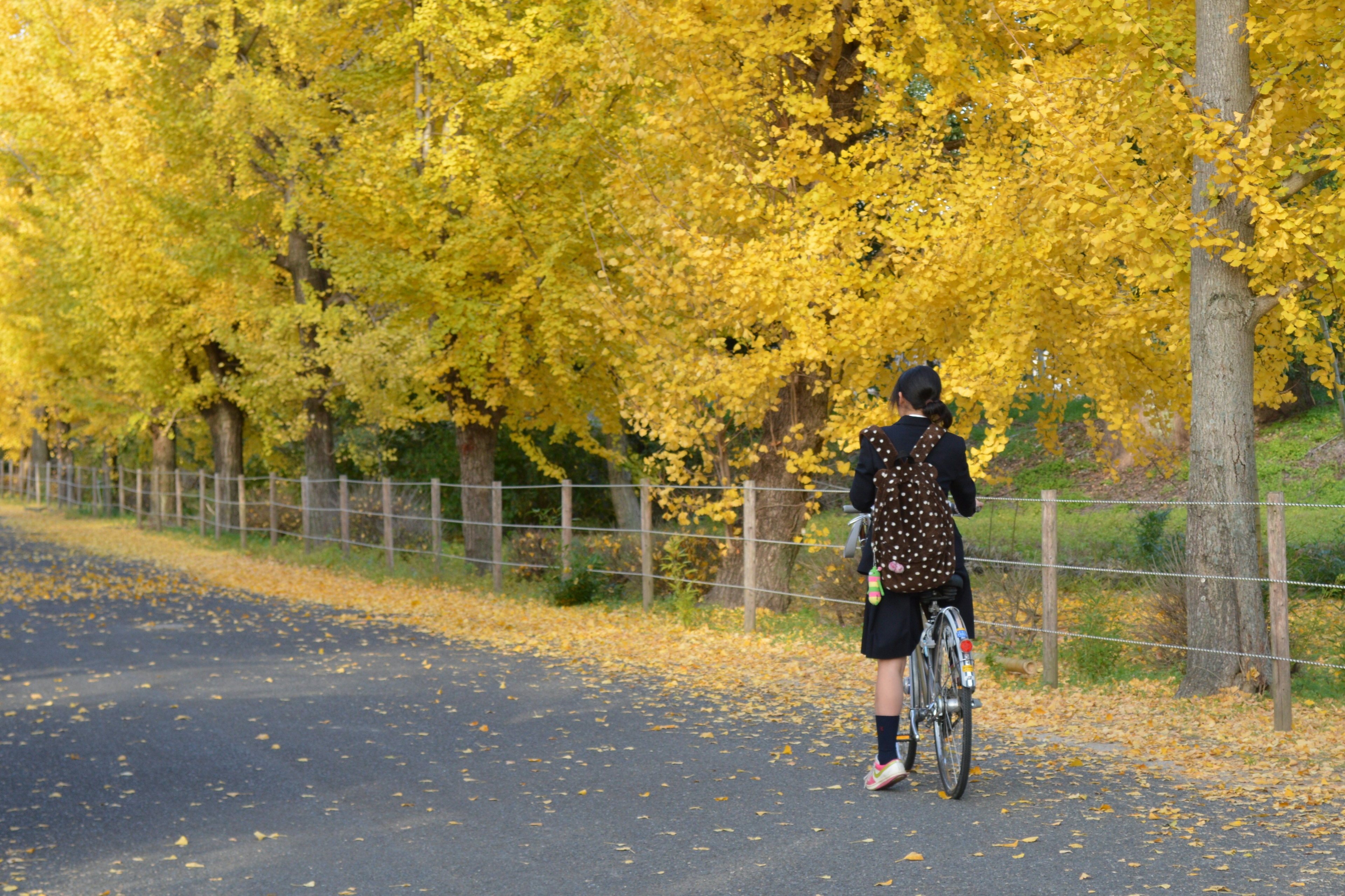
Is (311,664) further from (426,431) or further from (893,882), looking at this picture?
(426,431)

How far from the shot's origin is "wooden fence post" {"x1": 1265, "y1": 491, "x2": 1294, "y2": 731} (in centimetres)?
799

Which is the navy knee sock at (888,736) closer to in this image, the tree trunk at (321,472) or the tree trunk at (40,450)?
the tree trunk at (321,472)

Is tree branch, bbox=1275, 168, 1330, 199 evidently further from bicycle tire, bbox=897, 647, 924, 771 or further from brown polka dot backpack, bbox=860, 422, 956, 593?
bicycle tire, bbox=897, 647, 924, 771

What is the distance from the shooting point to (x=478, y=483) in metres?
20.1

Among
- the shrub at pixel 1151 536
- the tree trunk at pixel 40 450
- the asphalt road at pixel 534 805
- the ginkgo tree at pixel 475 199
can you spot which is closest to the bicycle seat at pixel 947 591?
the asphalt road at pixel 534 805

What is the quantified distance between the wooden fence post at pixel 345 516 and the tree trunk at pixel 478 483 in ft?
8.85

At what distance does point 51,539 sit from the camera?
1210 inches

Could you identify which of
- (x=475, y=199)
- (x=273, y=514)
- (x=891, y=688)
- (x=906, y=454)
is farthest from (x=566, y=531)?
(x=273, y=514)

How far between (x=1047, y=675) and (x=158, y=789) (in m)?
6.15

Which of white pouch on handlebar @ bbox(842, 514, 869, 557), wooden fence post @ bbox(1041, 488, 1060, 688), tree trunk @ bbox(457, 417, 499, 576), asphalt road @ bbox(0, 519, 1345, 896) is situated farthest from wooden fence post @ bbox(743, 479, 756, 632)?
tree trunk @ bbox(457, 417, 499, 576)

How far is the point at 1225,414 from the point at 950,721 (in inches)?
153

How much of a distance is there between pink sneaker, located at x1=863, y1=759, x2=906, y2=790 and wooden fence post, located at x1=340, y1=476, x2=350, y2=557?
53.4 ft

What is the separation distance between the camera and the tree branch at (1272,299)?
8914mm

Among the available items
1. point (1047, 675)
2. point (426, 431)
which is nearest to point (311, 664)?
point (1047, 675)
